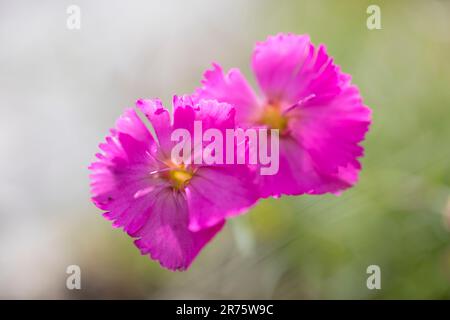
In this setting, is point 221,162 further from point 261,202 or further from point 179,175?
point 261,202

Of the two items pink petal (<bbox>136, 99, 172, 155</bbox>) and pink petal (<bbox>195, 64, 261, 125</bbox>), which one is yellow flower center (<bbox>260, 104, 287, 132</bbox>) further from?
pink petal (<bbox>136, 99, 172, 155</bbox>)

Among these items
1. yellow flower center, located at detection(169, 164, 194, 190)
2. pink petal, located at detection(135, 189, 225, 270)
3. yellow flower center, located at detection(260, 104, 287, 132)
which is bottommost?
pink petal, located at detection(135, 189, 225, 270)

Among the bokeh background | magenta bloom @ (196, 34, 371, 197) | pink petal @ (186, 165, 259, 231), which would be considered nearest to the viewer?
pink petal @ (186, 165, 259, 231)

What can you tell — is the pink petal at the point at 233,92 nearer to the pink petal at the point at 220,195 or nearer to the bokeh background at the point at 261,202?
the pink petal at the point at 220,195

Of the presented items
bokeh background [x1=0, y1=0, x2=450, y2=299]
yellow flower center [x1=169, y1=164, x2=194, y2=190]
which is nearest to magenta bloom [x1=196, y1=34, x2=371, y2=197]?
yellow flower center [x1=169, y1=164, x2=194, y2=190]

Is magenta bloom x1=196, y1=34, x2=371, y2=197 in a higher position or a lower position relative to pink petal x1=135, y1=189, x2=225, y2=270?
higher

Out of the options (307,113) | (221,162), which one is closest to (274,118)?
(307,113)

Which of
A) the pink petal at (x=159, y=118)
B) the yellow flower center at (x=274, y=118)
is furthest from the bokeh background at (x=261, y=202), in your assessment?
the pink petal at (x=159, y=118)

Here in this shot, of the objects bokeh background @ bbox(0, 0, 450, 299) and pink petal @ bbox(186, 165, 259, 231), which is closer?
pink petal @ bbox(186, 165, 259, 231)
